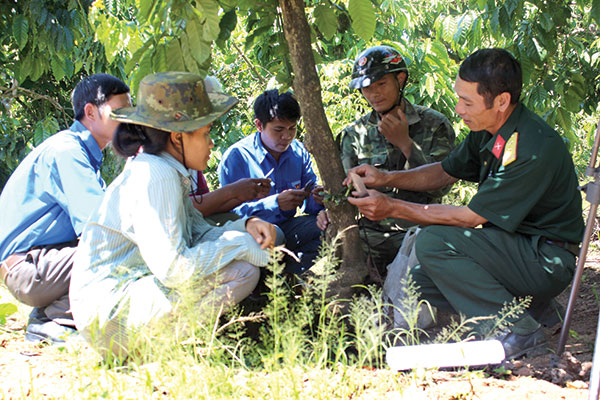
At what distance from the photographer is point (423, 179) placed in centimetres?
357

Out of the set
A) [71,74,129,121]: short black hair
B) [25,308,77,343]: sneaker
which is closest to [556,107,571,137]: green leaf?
[71,74,129,121]: short black hair

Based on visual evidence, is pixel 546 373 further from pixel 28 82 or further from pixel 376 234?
pixel 28 82

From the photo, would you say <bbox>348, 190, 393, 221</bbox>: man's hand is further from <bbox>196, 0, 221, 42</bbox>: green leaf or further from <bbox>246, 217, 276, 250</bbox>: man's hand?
<bbox>196, 0, 221, 42</bbox>: green leaf

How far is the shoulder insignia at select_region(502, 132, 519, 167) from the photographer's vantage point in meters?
2.83

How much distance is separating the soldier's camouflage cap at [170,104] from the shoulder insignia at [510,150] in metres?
1.44

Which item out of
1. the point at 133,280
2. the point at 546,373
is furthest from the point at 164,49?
the point at 546,373

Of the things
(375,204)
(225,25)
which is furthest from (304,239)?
(225,25)

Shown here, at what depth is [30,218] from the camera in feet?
10.4

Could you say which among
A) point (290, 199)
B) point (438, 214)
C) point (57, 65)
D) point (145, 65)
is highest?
point (57, 65)

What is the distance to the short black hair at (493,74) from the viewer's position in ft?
9.64

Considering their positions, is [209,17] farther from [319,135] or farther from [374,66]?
[374,66]

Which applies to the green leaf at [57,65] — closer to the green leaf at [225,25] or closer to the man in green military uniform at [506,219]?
the green leaf at [225,25]

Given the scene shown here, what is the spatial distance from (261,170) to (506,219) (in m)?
2.01

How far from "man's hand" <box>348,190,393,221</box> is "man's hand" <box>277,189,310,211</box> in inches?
34.7
